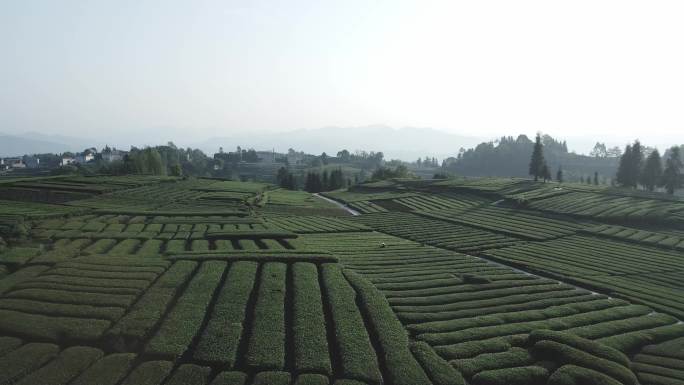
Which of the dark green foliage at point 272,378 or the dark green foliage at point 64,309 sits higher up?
the dark green foliage at point 64,309

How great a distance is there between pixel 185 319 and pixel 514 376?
1677 centimetres

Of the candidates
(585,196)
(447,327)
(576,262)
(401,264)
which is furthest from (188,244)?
(585,196)

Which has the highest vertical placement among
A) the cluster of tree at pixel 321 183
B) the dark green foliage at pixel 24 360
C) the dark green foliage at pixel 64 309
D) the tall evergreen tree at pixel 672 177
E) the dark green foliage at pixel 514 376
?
the tall evergreen tree at pixel 672 177

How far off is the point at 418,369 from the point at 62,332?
1759 centimetres

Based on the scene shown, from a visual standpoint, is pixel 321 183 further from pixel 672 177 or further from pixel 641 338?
pixel 641 338

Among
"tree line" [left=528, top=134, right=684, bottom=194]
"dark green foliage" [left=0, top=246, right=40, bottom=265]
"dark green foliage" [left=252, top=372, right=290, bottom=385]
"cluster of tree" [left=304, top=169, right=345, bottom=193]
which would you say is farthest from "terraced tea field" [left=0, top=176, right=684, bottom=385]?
"cluster of tree" [left=304, top=169, right=345, bottom=193]

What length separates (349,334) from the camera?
2327 centimetres

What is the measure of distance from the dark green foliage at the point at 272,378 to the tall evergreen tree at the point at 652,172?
→ 103 meters

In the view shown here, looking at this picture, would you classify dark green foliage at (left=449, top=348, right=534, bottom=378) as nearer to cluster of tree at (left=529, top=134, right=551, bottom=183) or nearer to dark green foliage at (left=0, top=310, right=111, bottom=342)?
dark green foliage at (left=0, top=310, right=111, bottom=342)

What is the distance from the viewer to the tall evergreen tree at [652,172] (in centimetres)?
9536

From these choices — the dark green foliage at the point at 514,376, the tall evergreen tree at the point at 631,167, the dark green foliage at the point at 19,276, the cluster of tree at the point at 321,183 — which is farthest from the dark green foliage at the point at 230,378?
the cluster of tree at the point at 321,183

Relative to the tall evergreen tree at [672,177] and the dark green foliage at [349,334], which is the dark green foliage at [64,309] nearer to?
the dark green foliage at [349,334]

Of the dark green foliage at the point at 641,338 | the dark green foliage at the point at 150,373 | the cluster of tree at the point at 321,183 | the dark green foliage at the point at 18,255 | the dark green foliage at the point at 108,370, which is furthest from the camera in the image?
the cluster of tree at the point at 321,183

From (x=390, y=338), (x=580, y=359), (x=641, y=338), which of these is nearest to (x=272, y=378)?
(x=390, y=338)
